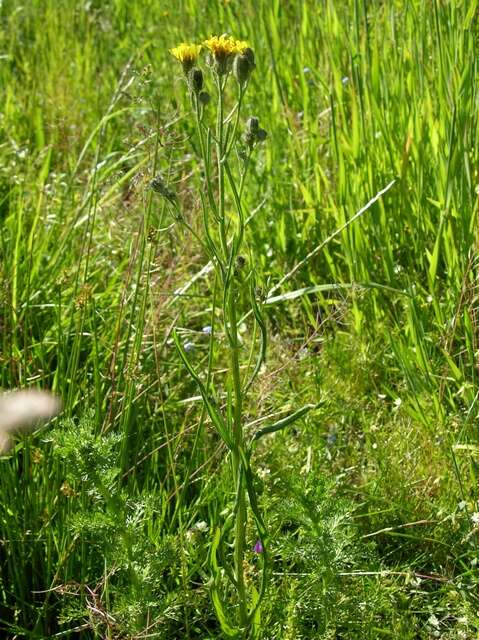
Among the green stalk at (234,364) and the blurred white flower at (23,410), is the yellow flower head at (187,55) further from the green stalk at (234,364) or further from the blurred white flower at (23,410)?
the blurred white flower at (23,410)

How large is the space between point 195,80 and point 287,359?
2.76ft

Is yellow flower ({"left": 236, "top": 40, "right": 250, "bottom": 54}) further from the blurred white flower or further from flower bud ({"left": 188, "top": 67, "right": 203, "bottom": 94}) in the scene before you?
the blurred white flower

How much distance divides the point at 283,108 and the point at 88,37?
A: 59.7 inches

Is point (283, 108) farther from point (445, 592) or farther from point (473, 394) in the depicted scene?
point (445, 592)

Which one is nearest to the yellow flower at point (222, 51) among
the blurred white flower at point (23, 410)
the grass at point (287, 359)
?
the grass at point (287, 359)

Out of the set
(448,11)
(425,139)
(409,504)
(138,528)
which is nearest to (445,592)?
(409,504)

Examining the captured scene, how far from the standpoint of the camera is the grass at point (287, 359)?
1.55 meters

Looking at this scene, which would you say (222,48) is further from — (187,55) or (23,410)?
(23,410)

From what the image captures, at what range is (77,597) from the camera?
5.44 ft

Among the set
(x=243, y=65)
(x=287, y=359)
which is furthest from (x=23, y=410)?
(x=243, y=65)

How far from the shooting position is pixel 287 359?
6.61 ft

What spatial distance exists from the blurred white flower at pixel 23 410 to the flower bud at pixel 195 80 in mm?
620

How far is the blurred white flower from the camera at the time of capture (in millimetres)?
1574

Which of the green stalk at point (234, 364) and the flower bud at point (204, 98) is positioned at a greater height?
the flower bud at point (204, 98)
